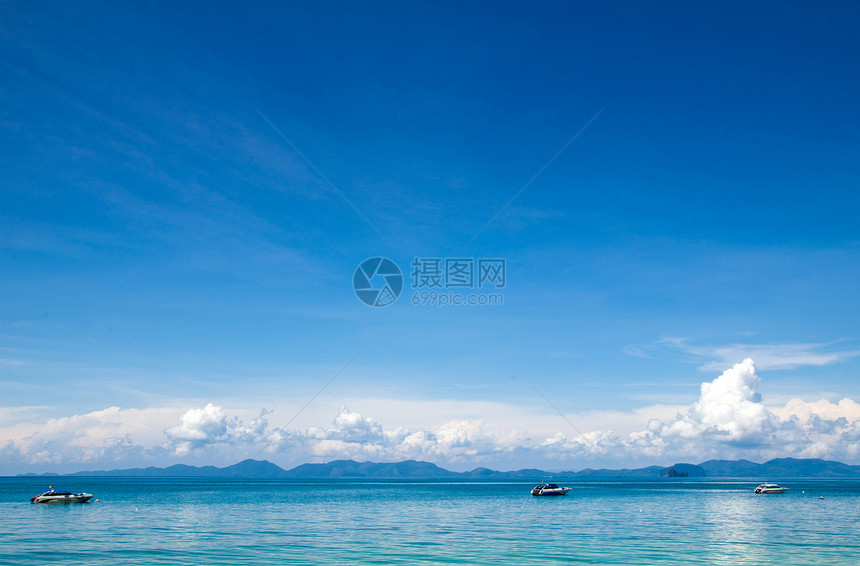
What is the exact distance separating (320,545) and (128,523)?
38122mm

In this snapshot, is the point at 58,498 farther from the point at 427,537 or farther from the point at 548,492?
the point at 548,492

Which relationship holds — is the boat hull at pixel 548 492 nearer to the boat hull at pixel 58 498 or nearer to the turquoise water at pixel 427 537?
the turquoise water at pixel 427 537

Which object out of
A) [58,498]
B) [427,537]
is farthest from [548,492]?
[58,498]

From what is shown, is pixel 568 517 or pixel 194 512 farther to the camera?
pixel 194 512

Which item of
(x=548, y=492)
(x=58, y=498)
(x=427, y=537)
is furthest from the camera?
(x=548, y=492)

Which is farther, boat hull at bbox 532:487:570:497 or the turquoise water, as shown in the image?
boat hull at bbox 532:487:570:497

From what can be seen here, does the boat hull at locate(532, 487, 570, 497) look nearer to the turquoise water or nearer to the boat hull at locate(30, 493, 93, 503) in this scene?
the turquoise water

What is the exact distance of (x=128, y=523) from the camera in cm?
8256

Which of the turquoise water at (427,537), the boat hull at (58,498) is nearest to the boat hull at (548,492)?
the turquoise water at (427,537)

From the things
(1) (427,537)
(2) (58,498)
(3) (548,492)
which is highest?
(1) (427,537)

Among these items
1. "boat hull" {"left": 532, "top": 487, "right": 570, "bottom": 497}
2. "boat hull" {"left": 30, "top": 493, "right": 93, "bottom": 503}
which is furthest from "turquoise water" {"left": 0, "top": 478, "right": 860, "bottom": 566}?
"boat hull" {"left": 532, "top": 487, "right": 570, "bottom": 497}

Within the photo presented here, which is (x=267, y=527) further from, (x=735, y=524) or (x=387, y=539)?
(x=735, y=524)

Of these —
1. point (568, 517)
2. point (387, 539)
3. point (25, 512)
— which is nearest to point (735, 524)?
point (568, 517)

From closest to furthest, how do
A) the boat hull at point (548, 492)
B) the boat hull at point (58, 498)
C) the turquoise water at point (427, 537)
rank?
the turquoise water at point (427, 537), the boat hull at point (58, 498), the boat hull at point (548, 492)
